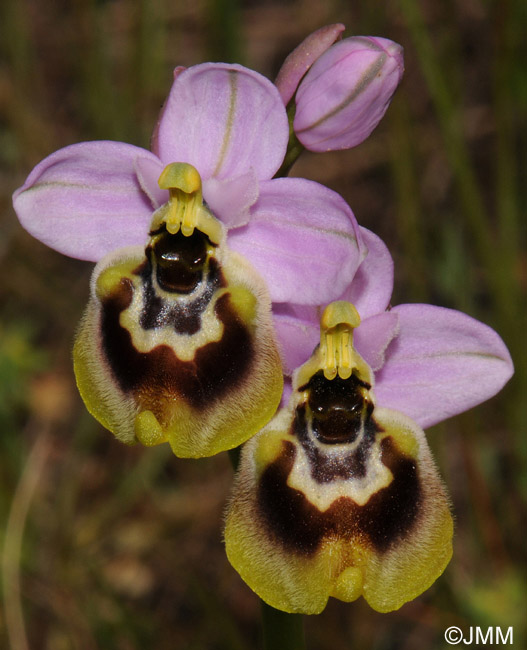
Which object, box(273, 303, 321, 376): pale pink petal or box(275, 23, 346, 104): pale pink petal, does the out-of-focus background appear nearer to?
box(275, 23, 346, 104): pale pink petal

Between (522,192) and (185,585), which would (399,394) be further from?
(522,192)

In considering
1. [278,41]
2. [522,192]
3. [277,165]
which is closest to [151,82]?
[278,41]

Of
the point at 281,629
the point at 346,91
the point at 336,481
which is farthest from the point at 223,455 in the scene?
the point at 346,91

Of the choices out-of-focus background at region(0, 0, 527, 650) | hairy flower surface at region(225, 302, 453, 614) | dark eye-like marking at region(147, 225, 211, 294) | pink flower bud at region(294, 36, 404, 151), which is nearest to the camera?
hairy flower surface at region(225, 302, 453, 614)

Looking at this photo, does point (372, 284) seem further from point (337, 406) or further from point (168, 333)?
point (168, 333)

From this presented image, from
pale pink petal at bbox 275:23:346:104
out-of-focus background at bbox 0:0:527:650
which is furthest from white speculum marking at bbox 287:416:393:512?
out-of-focus background at bbox 0:0:527:650
